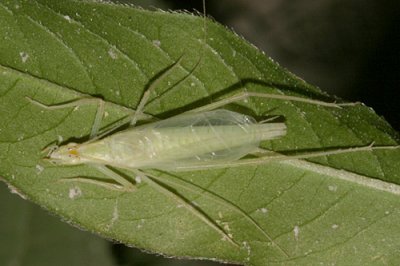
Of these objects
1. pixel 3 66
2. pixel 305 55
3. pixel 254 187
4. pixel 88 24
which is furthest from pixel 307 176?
pixel 305 55

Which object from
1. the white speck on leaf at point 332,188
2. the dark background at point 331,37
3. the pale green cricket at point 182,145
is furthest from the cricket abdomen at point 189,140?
the dark background at point 331,37

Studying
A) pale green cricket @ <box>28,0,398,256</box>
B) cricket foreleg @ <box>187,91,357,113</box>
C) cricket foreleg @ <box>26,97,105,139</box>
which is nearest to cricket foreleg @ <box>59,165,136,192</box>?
pale green cricket @ <box>28,0,398,256</box>

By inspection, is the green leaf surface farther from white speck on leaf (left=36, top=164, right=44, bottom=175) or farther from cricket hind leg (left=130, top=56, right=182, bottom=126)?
cricket hind leg (left=130, top=56, right=182, bottom=126)

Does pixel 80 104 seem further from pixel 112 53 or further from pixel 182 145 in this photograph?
pixel 182 145

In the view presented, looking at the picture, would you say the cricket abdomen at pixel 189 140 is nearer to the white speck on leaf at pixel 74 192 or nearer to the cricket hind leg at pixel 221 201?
the cricket hind leg at pixel 221 201

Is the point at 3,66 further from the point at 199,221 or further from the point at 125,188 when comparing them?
the point at 199,221

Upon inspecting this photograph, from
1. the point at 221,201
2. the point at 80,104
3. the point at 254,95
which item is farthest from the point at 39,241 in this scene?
the point at 254,95
